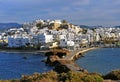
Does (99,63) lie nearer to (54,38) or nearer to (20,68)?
(20,68)

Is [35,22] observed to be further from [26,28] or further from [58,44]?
[58,44]

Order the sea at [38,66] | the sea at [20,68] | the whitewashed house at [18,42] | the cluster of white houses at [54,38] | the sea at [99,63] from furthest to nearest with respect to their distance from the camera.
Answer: the whitewashed house at [18,42]
the cluster of white houses at [54,38]
the sea at [99,63]
the sea at [38,66]
the sea at [20,68]

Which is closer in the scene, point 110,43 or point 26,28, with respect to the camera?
point 110,43

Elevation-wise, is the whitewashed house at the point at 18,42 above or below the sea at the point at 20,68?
above

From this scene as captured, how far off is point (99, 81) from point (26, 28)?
13006 centimetres

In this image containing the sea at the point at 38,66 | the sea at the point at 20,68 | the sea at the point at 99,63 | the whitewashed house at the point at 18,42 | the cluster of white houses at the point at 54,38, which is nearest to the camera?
the sea at the point at 20,68

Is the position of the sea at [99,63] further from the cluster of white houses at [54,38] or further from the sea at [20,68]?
the cluster of white houses at [54,38]

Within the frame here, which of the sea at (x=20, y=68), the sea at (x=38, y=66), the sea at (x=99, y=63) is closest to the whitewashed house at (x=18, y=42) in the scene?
the sea at (x=38, y=66)

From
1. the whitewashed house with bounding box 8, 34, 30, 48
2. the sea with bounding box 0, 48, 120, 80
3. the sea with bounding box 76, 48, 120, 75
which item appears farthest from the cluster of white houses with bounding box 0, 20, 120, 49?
the sea with bounding box 0, 48, 120, 80

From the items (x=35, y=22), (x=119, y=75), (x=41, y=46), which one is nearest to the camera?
(x=119, y=75)

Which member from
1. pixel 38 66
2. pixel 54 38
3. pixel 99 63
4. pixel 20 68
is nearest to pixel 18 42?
pixel 54 38

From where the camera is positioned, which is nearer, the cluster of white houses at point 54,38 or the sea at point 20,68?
the sea at point 20,68

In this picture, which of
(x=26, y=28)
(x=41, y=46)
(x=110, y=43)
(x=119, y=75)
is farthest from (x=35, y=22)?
(x=119, y=75)

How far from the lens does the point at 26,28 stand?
14788cm
